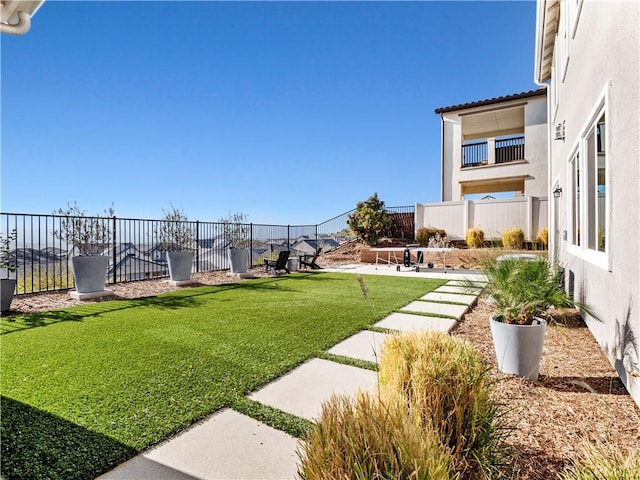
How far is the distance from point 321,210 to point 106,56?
1400cm

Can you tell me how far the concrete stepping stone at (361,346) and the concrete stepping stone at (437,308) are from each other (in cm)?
165

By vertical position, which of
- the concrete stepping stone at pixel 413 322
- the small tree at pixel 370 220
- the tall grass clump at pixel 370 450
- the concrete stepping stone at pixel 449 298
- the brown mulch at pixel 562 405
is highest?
the small tree at pixel 370 220

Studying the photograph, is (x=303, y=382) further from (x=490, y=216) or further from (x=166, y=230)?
(x=490, y=216)

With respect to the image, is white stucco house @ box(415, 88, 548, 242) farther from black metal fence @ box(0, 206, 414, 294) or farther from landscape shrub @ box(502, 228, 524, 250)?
black metal fence @ box(0, 206, 414, 294)

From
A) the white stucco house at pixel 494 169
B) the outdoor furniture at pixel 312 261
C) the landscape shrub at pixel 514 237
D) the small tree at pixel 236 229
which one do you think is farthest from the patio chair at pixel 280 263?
the landscape shrub at pixel 514 237

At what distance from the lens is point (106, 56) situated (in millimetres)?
7742

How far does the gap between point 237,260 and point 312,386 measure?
27.0 feet

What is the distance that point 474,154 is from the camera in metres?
18.1

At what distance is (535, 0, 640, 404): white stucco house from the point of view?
2.38 m

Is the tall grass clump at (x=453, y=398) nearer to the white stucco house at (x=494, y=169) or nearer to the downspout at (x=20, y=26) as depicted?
the downspout at (x=20, y=26)

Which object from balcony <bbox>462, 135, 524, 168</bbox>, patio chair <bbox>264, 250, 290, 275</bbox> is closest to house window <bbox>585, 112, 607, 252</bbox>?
patio chair <bbox>264, 250, 290, 275</bbox>

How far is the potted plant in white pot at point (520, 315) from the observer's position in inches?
108

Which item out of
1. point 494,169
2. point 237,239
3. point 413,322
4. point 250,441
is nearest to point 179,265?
point 237,239

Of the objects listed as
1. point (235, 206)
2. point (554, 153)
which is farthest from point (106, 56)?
point (554, 153)
